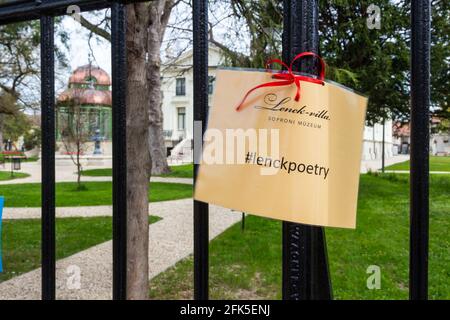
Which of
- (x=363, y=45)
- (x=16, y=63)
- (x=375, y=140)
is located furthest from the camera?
(x=375, y=140)

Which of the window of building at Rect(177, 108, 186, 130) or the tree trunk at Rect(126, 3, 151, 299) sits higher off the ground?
the window of building at Rect(177, 108, 186, 130)

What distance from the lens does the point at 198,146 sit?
0.81m

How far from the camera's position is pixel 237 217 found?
8273 millimetres

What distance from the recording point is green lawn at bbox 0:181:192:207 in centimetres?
1012

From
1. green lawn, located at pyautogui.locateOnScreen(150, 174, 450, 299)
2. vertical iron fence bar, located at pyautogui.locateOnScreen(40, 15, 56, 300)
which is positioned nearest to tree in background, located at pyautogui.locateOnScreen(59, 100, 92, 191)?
green lawn, located at pyautogui.locateOnScreen(150, 174, 450, 299)

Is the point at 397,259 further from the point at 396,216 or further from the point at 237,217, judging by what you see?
the point at 237,217

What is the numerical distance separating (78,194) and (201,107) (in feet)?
38.8

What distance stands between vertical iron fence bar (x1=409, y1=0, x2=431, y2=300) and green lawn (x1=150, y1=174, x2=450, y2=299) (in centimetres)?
300

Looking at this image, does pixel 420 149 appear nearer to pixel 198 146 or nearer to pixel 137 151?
pixel 198 146

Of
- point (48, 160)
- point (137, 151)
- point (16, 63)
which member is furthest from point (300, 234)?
point (16, 63)

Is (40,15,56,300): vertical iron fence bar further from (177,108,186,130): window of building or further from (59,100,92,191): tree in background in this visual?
(177,108,186,130): window of building

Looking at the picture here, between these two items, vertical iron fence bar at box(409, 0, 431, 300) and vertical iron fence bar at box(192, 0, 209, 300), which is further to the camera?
vertical iron fence bar at box(192, 0, 209, 300)

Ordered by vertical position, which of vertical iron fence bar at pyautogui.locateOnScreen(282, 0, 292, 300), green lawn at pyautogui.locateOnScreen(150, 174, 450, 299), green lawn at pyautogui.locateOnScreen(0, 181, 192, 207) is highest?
vertical iron fence bar at pyautogui.locateOnScreen(282, 0, 292, 300)
